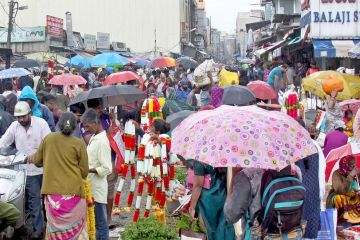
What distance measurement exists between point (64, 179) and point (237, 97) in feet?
10.3

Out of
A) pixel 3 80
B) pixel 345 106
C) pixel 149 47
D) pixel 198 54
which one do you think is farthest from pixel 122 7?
pixel 345 106

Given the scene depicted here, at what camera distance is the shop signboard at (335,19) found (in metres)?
18.7

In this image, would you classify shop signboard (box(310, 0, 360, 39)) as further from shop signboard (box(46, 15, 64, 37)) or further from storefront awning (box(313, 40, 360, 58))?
shop signboard (box(46, 15, 64, 37))

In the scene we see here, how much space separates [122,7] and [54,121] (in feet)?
215

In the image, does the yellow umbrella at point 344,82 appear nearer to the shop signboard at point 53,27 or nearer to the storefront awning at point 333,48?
the storefront awning at point 333,48

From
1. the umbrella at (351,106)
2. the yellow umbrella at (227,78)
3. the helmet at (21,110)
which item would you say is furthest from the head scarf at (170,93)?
the helmet at (21,110)

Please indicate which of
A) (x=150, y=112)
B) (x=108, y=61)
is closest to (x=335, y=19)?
(x=108, y=61)

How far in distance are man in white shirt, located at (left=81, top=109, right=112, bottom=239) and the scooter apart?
2.73 ft

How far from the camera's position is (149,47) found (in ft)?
246

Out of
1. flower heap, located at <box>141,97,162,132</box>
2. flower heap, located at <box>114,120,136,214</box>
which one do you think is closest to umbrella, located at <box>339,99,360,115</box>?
flower heap, located at <box>141,97,162,132</box>

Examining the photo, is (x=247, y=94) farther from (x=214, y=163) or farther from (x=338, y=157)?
(x=214, y=163)

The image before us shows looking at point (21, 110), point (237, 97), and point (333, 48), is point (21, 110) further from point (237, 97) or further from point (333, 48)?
point (333, 48)

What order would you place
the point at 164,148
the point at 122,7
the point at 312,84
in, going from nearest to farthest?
the point at 164,148, the point at 312,84, the point at 122,7

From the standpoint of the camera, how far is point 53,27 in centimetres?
4675
